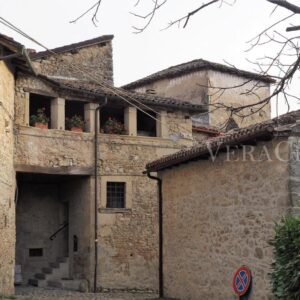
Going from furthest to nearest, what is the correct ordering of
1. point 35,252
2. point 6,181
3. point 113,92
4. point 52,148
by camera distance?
point 35,252
point 113,92
point 52,148
point 6,181

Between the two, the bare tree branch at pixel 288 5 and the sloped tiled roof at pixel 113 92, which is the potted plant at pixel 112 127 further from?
the bare tree branch at pixel 288 5

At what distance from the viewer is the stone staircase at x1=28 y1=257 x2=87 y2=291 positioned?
18.5m

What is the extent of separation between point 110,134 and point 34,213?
4.08m

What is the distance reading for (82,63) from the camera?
69.7ft

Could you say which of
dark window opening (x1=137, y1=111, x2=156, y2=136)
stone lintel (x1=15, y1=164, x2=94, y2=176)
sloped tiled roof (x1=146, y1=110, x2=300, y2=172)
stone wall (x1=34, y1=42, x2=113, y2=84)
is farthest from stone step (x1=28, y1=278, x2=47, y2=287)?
sloped tiled roof (x1=146, y1=110, x2=300, y2=172)

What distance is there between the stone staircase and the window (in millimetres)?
2594

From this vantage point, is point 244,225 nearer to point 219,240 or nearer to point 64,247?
point 219,240

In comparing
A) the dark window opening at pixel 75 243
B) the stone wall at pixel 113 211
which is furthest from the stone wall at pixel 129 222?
the dark window opening at pixel 75 243

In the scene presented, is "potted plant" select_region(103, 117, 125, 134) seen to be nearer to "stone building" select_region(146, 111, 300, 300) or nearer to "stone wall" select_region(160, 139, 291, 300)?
"stone building" select_region(146, 111, 300, 300)

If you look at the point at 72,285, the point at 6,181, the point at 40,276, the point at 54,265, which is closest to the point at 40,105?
the point at 6,181

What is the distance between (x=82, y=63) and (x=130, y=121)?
10.7 ft

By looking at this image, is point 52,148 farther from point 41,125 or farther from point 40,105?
point 40,105

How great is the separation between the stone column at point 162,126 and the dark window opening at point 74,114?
264 centimetres

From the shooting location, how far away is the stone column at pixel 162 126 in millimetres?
20094
